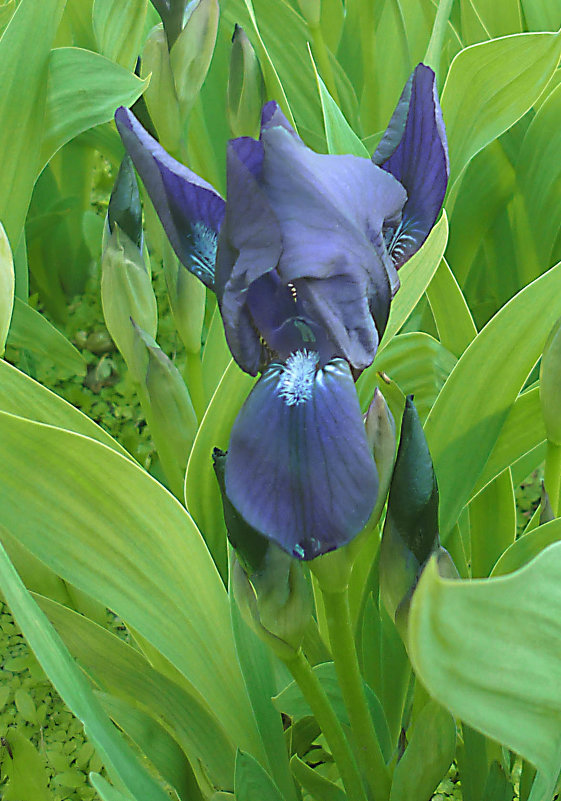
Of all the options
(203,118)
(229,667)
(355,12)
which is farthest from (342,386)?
(355,12)

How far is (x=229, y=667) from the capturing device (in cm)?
61

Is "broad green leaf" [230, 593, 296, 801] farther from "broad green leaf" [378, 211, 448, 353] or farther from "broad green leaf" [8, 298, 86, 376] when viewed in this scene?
"broad green leaf" [8, 298, 86, 376]

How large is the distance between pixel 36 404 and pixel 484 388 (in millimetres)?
339

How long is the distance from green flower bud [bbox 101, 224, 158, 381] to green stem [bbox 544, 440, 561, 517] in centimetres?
33

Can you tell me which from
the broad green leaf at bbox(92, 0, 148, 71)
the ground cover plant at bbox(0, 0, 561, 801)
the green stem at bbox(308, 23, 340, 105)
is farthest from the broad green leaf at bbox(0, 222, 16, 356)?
the green stem at bbox(308, 23, 340, 105)

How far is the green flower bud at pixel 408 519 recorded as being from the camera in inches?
18.3

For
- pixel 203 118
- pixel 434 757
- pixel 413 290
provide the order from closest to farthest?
pixel 434 757
pixel 413 290
pixel 203 118

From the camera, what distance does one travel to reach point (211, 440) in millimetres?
658

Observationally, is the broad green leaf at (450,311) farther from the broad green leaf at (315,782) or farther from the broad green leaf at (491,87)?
the broad green leaf at (315,782)

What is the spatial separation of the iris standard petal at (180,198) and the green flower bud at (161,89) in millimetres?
358

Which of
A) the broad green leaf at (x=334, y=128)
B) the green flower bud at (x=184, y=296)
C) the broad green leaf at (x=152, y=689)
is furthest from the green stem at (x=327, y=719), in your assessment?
Result: the broad green leaf at (x=334, y=128)

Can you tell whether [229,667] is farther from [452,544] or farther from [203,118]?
[203,118]

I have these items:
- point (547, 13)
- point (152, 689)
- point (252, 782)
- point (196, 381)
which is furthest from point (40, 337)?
point (547, 13)

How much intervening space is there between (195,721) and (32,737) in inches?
13.1
